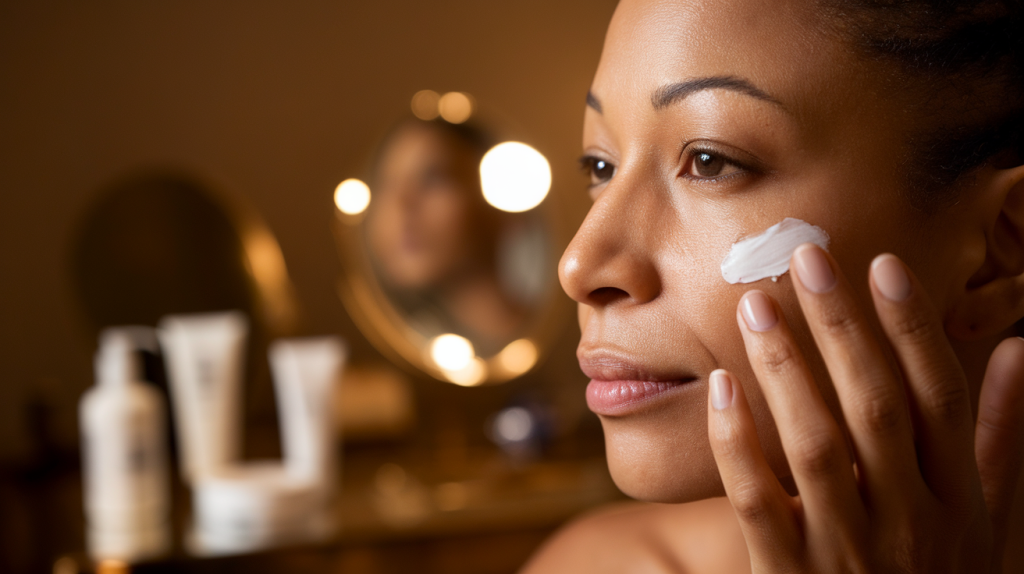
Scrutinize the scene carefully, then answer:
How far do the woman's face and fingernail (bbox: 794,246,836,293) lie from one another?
0.09ft

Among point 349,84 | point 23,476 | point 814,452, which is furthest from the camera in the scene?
point 349,84

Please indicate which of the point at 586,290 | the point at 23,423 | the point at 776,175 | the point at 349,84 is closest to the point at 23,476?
the point at 23,423

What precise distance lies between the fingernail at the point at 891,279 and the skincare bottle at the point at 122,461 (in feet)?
2.84

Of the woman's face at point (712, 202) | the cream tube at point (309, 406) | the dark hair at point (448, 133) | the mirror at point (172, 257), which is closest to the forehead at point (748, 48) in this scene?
the woman's face at point (712, 202)

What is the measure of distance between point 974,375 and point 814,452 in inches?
6.5

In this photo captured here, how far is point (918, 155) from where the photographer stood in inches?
16.1

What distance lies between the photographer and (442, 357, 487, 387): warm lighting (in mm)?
1273

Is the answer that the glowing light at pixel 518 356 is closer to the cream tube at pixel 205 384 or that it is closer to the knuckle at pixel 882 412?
the cream tube at pixel 205 384

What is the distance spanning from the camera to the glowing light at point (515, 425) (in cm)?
124

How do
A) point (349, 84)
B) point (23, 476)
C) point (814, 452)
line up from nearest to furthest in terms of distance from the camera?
point (814, 452) → point (23, 476) → point (349, 84)

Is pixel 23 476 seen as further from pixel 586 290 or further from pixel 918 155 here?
pixel 918 155

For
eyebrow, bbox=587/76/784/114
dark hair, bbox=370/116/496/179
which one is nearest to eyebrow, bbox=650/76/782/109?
eyebrow, bbox=587/76/784/114

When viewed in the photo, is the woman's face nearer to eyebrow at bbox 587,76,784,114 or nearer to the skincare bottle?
eyebrow at bbox 587,76,784,114

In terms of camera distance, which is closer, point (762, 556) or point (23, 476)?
point (762, 556)
